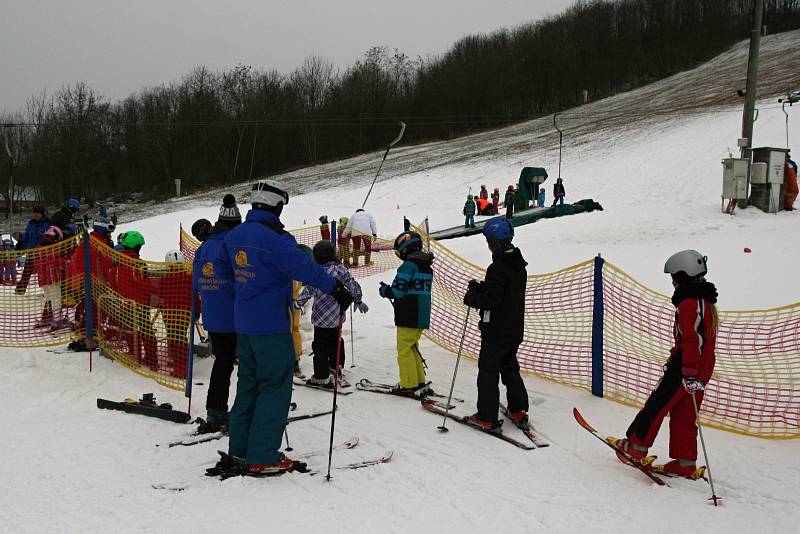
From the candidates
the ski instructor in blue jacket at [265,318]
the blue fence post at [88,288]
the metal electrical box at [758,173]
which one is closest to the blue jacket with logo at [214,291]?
the ski instructor in blue jacket at [265,318]

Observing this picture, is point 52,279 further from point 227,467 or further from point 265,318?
point 265,318

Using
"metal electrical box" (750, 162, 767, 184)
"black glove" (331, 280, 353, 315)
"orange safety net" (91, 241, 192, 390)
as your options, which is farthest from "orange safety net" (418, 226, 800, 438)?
"metal electrical box" (750, 162, 767, 184)

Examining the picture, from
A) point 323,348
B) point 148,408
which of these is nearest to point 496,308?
point 323,348

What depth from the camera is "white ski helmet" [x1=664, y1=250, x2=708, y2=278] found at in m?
4.20

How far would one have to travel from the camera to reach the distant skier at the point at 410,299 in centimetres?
595

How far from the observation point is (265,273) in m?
4.21

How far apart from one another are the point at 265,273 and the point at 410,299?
203 centimetres

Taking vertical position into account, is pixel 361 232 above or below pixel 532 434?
above

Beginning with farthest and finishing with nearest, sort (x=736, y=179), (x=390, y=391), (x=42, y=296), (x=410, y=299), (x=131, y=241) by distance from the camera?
(x=736, y=179) → (x=42, y=296) → (x=131, y=241) → (x=390, y=391) → (x=410, y=299)

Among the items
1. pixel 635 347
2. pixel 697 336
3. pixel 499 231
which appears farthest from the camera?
pixel 635 347

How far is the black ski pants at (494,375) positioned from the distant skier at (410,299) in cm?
97

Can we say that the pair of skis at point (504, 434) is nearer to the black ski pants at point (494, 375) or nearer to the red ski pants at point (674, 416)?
the black ski pants at point (494, 375)

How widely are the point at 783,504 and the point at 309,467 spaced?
317 cm

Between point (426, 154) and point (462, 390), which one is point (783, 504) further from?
point (426, 154)
